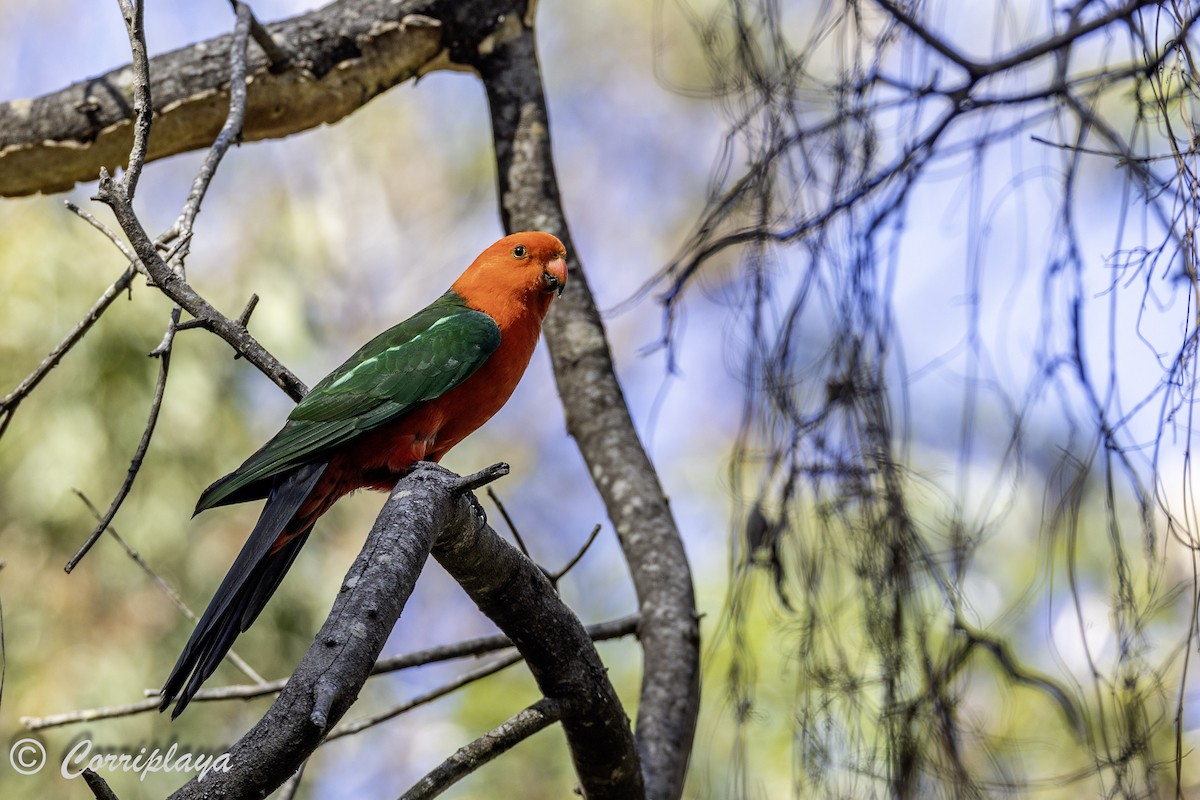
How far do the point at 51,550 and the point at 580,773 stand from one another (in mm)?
4045

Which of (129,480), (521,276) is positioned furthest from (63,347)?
(521,276)

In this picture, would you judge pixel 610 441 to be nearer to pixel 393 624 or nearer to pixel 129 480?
pixel 129 480

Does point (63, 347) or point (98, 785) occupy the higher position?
point (63, 347)

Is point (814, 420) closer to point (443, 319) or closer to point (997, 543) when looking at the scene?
point (443, 319)

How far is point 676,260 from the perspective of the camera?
2.77 m

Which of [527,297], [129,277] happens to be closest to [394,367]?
[527,297]

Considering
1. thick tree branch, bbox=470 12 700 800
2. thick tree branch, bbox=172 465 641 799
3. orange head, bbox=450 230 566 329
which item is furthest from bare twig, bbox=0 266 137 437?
thick tree branch, bbox=470 12 700 800

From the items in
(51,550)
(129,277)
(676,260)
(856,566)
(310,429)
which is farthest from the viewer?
(51,550)

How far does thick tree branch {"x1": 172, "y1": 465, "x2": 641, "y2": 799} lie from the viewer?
109 centimetres

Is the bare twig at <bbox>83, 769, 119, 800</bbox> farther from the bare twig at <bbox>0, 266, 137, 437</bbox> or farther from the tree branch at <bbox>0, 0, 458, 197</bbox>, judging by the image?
the tree branch at <bbox>0, 0, 458, 197</bbox>

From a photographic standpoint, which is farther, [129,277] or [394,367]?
[394,367]

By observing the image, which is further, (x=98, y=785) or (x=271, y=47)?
(x=271, y=47)

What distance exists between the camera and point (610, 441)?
3.22 metres

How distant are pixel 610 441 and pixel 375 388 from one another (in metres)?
0.79
